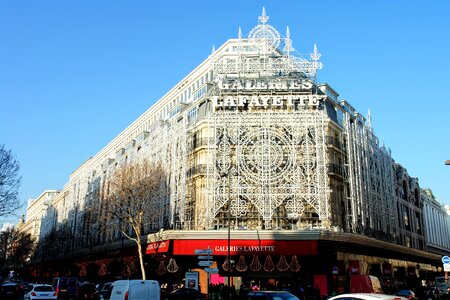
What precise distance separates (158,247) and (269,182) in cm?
1049

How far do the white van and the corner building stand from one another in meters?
12.5

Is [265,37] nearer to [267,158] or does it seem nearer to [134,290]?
[267,158]

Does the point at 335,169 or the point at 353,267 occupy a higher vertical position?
the point at 335,169

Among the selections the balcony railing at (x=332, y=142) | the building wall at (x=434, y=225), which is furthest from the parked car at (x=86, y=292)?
the building wall at (x=434, y=225)

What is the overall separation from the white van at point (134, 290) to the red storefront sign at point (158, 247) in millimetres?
17484

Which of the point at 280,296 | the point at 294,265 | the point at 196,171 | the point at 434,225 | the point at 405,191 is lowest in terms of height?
the point at 280,296

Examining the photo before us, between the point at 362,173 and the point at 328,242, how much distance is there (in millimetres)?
12639

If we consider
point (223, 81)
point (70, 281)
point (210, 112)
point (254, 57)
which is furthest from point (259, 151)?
point (70, 281)

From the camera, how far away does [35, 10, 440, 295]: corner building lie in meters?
34.6

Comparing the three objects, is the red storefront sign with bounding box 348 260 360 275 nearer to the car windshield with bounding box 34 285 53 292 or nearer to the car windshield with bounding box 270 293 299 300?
the car windshield with bounding box 270 293 299 300

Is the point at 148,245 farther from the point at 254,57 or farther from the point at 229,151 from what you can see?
the point at 254,57

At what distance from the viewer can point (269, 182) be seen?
3581 centimetres

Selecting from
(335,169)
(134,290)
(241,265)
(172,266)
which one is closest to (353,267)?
(335,169)

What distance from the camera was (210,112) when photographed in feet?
130
